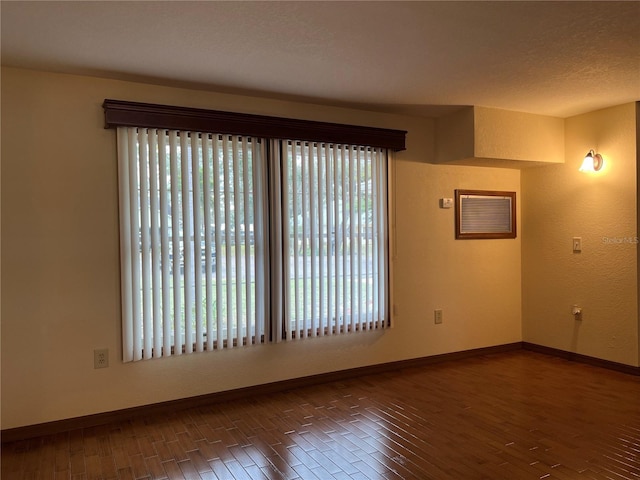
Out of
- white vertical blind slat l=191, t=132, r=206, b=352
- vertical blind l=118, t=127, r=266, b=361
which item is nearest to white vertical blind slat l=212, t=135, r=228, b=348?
vertical blind l=118, t=127, r=266, b=361

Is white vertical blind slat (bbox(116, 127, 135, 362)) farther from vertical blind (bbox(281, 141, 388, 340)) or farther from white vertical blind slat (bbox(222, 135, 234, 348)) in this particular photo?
vertical blind (bbox(281, 141, 388, 340))

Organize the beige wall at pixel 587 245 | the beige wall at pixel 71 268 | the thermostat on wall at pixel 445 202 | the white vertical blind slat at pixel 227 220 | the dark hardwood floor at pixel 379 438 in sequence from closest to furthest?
the dark hardwood floor at pixel 379 438
the beige wall at pixel 71 268
the white vertical blind slat at pixel 227 220
the beige wall at pixel 587 245
the thermostat on wall at pixel 445 202

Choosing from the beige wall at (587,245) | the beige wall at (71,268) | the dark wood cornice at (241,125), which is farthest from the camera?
the beige wall at (587,245)

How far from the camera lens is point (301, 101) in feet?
12.7

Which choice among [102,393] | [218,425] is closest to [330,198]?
[218,425]

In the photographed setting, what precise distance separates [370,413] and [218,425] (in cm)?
103

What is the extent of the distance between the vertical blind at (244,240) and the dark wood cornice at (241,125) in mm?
68

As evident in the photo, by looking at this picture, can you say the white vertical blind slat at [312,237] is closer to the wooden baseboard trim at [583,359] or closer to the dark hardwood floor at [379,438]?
the dark hardwood floor at [379,438]

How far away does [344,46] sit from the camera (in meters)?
2.69

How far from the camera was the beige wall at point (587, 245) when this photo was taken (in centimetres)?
409

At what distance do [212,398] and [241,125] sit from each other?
2032mm

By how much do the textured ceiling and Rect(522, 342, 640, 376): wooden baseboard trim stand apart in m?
2.27

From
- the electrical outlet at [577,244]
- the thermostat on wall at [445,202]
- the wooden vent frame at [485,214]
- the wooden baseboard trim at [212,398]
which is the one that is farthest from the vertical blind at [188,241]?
the electrical outlet at [577,244]

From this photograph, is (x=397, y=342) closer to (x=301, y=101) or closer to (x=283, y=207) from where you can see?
(x=283, y=207)
